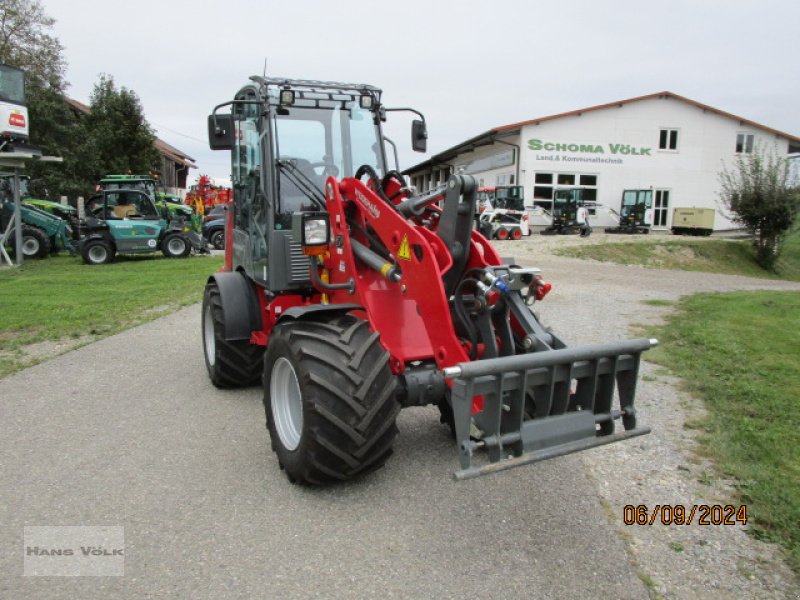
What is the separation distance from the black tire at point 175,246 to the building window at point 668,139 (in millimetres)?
28988

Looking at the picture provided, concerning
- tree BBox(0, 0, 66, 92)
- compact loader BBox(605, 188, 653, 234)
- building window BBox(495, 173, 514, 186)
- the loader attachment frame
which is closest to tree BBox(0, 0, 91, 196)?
tree BBox(0, 0, 66, 92)

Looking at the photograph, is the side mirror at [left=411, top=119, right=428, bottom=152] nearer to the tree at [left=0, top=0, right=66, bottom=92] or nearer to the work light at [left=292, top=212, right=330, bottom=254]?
the work light at [left=292, top=212, right=330, bottom=254]

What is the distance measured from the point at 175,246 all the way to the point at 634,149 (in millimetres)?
27642

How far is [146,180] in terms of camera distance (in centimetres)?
2247

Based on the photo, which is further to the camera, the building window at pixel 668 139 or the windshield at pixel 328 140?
the building window at pixel 668 139

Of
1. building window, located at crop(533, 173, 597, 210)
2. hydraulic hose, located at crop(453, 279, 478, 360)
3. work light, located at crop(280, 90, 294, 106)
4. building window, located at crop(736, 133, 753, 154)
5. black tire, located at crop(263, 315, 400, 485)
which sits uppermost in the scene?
building window, located at crop(736, 133, 753, 154)

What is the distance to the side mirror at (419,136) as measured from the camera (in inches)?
237

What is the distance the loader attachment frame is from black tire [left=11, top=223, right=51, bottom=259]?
69.4ft

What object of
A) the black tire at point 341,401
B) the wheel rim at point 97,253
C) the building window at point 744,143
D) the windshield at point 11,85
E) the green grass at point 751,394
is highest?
the building window at point 744,143

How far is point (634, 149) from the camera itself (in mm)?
37094

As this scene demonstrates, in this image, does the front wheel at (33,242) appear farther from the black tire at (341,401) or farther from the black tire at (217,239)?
the black tire at (341,401)

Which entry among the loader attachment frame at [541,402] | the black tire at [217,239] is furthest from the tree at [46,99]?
the loader attachment frame at [541,402]

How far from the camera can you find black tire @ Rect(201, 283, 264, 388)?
6.00 m

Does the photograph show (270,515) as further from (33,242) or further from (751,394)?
(33,242)
